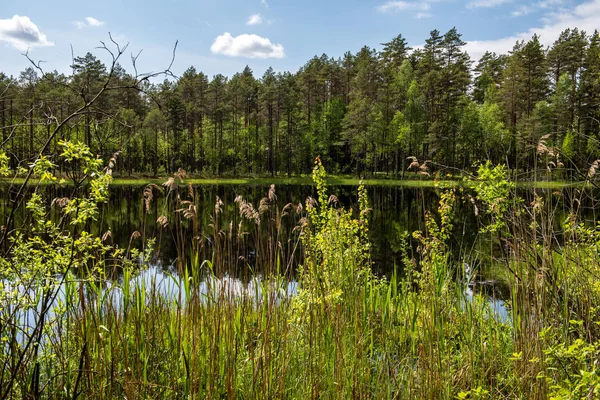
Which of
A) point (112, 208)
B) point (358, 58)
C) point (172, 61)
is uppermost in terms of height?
point (358, 58)

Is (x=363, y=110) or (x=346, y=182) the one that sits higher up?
(x=363, y=110)

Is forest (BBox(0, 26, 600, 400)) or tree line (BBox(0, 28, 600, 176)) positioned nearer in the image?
forest (BBox(0, 26, 600, 400))

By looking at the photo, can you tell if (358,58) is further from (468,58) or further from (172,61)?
(172,61)

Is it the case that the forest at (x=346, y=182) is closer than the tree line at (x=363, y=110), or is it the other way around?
the forest at (x=346, y=182)

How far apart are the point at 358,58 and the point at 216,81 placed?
21.1 m

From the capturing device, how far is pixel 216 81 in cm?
5944

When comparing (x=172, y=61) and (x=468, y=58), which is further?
(x=468, y=58)

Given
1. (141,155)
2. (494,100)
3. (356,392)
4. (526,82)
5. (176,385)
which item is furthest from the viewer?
(141,155)

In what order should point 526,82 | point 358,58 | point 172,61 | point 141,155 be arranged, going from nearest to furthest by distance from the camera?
point 172,61 → point 526,82 → point 141,155 → point 358,58

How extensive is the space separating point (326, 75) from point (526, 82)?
26968 millimetres

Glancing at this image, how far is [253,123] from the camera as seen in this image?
64250 mm

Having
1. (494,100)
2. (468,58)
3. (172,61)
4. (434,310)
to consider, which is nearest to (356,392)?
(434,310)

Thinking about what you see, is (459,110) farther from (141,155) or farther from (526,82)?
(141,155)

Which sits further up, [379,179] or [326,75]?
[326,75]
